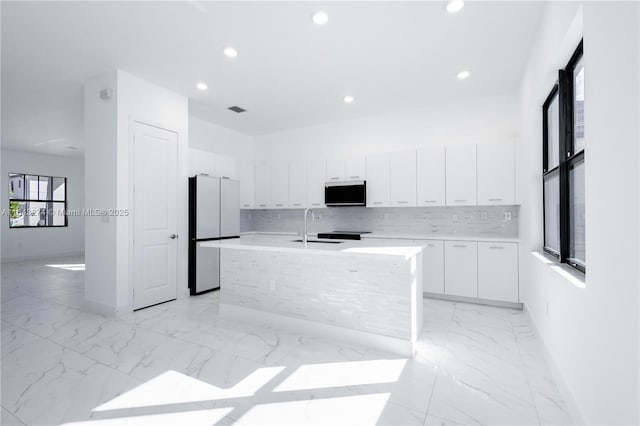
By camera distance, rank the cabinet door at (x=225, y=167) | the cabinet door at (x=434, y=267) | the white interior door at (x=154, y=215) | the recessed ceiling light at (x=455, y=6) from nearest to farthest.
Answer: the recessed ceiling light at (x=455, y=6) → the white interior door at (x=154, y=215) → the cabinet door at (x=434, y=267) → the cabinet door at (x=225, y=167)

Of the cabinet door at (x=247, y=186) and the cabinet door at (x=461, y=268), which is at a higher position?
the cabinet door at (x=247, y=186)

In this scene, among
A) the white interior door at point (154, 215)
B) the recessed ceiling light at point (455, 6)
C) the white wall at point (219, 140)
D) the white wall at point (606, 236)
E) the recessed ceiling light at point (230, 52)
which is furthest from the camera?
the white wall at point (219, 140)

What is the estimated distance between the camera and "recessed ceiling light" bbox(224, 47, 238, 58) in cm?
309

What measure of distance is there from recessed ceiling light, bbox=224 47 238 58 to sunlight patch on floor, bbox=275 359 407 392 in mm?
2964

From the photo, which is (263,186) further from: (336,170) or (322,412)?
(322,412)

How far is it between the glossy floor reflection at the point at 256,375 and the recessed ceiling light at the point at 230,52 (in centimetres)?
278

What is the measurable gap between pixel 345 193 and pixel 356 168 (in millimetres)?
446

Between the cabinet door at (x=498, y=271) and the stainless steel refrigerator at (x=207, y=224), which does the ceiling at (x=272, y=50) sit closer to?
the stainless steel refrigerator at (x=207, y=224)

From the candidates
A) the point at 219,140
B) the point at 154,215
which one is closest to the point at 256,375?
the point at 154,215

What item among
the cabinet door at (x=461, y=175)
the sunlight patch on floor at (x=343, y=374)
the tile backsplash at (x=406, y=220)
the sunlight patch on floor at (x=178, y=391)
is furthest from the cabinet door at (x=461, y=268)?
the sunlight patch on floor at (x=178, y=391)

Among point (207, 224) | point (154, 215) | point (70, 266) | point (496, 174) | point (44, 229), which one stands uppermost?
point (496, 174)

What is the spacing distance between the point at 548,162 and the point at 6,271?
9.40 m

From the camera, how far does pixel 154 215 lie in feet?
12.9

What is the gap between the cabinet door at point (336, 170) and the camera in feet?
17.1
